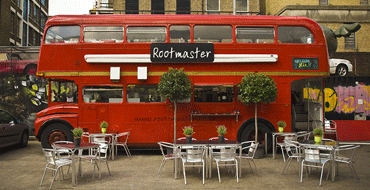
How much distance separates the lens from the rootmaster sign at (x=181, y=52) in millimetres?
10797

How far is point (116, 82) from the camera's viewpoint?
10969 mm

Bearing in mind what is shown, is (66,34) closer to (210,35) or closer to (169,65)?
(169,65)

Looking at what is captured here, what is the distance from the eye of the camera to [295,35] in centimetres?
1101

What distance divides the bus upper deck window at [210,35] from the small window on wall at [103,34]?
2.58 meters

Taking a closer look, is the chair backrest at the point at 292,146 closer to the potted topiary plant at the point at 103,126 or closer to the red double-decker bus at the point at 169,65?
the red double-decker bus at the point at 169,65

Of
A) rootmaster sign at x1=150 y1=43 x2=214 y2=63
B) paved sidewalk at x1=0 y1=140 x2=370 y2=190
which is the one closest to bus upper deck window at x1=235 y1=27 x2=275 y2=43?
rootmaster sign at x1=150 y1=43 x2=214 y2=63

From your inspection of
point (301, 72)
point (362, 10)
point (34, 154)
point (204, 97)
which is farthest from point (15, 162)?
point (362, 10)

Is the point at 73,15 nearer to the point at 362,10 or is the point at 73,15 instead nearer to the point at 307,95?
the point at 307,95

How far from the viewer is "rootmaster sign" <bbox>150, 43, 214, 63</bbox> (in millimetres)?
10797

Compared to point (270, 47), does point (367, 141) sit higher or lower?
lower

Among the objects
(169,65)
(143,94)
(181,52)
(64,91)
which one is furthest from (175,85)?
(64,91)

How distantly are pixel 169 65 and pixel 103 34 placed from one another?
246cm

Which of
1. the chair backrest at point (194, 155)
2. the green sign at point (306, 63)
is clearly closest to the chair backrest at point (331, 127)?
the green sign at point (306, 63)

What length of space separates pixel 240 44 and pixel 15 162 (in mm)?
8137
